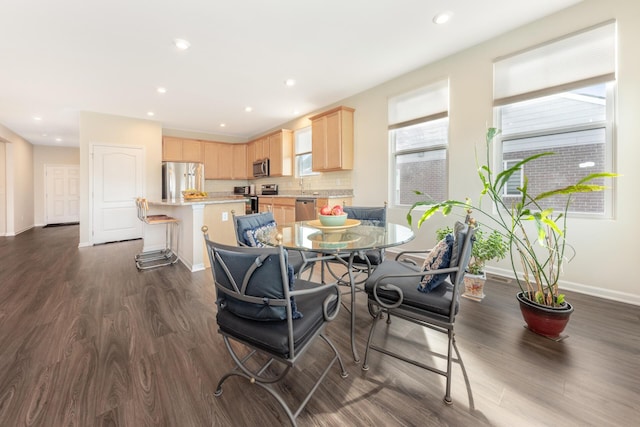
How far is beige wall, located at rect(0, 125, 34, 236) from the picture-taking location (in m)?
6.35

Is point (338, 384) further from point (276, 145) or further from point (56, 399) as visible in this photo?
point (276, 145)

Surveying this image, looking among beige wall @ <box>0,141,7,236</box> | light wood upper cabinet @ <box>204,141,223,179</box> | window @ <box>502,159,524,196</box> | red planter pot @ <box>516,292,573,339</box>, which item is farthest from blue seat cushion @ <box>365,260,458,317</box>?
beige wall @ <box>0,141,7,236</box>

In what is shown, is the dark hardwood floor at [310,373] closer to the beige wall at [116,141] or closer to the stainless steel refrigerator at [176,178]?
the beige wall at [116,141]

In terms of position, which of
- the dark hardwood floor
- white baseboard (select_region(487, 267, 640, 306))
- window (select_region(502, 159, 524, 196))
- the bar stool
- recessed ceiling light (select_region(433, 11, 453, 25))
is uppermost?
recessed ceiling light (select_region(433, 11, 453, 25))

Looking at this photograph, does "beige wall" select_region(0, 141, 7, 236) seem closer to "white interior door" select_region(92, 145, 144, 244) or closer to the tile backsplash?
"white interior door" select_region(92, 145, 144, 244)

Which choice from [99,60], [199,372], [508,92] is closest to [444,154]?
[508,92]

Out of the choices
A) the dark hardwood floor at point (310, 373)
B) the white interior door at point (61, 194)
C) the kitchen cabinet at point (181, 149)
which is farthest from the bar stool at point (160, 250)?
the white interior door at point (61, 194)

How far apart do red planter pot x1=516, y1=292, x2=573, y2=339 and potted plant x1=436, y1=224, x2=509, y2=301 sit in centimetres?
56

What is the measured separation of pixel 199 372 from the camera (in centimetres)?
155

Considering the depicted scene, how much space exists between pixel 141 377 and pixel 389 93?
4397 millimetres

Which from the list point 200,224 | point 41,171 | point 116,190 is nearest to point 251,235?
point 200,224

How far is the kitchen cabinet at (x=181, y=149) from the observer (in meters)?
6.34

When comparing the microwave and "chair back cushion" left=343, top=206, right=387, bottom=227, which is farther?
the microwave

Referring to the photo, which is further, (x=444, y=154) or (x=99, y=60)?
(x=444, y=154)
